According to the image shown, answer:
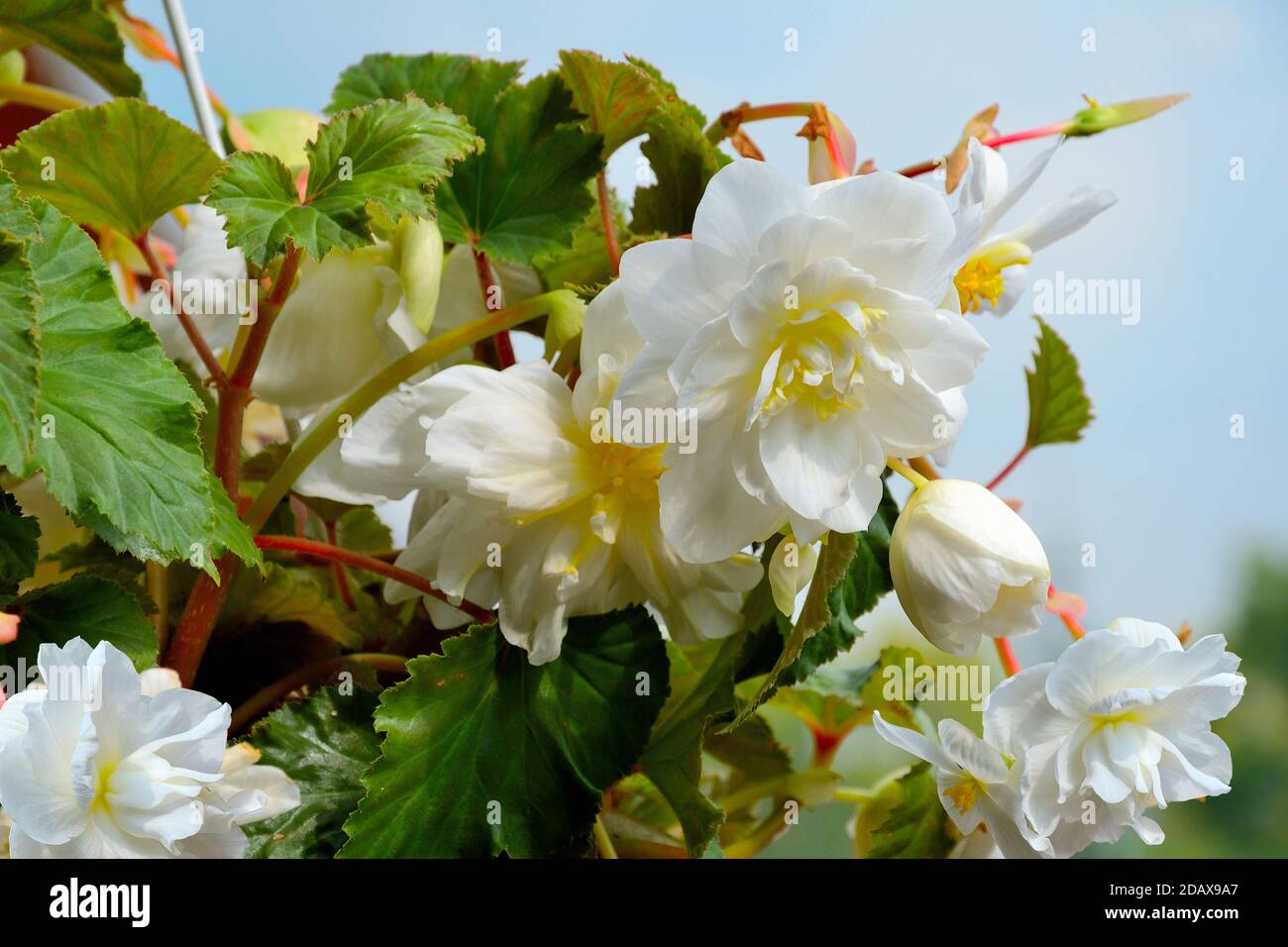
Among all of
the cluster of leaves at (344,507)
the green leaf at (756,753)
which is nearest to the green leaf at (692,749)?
the cluster of leaves at (344,507)

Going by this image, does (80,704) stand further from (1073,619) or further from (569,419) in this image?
(1073,619)

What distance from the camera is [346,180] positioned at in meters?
0.29

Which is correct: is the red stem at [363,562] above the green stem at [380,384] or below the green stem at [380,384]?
below

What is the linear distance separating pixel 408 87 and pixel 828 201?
20 centimetres

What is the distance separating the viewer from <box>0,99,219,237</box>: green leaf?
303 mm

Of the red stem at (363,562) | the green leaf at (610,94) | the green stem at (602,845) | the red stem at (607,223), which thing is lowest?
the green stem at (602,845)

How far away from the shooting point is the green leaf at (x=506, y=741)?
295 mm

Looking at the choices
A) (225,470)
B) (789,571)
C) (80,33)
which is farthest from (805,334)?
(80,33)

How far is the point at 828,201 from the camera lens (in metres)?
0.25

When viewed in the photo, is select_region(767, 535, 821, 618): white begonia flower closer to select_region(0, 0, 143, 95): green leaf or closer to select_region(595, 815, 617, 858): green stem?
select_region(595, 815, 617, 858): green stem

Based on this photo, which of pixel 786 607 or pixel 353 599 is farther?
pixel 353 599

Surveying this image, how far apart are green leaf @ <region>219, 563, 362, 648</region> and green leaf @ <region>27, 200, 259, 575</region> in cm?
7

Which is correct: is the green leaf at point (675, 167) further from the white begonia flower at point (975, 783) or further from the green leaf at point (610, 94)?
the white begonia flower at point (975, 783)
